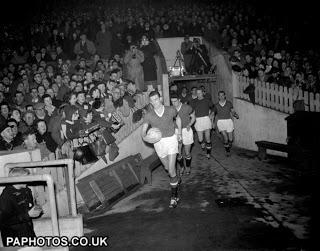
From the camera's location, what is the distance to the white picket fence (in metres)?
10.9

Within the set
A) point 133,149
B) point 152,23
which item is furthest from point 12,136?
point 152,23

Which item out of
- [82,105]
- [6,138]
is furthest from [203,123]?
[6,138]

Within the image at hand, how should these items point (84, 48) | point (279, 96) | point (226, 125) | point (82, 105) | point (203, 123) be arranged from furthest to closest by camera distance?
point (84, 48) → point (279, 96) → point (226, 125) → point (203, 123) → point (82, 105)

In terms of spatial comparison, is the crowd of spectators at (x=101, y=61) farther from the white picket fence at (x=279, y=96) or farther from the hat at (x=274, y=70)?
the white picket fence at (x=279, y=96)

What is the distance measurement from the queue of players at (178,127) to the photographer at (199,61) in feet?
10.5

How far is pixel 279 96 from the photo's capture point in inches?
459

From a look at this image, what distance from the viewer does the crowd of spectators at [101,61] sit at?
27.1ft

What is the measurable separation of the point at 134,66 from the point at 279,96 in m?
5.43

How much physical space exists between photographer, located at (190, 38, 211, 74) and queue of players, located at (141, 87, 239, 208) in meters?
3.21

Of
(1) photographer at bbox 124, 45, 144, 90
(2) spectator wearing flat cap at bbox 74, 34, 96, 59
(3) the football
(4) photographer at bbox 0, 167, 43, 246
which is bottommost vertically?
(4) photographer at bbox 0, 167, 43, 246

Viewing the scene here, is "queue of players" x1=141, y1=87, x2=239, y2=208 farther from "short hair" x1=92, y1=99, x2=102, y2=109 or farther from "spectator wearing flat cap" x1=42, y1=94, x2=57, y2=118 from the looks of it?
"spectator wearing flat cap" x1=42, y1=94, x2=57, y2=118

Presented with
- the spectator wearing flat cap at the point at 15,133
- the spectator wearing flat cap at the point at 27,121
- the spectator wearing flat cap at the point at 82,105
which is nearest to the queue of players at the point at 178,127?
the spectator wearing flat cap at the point at 82,105

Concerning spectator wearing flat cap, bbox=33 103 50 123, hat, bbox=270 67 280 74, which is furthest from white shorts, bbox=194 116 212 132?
spectator wearing flat cap, bbox=33 103 50 123

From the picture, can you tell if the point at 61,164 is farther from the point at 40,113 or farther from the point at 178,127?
the point at 178,127
